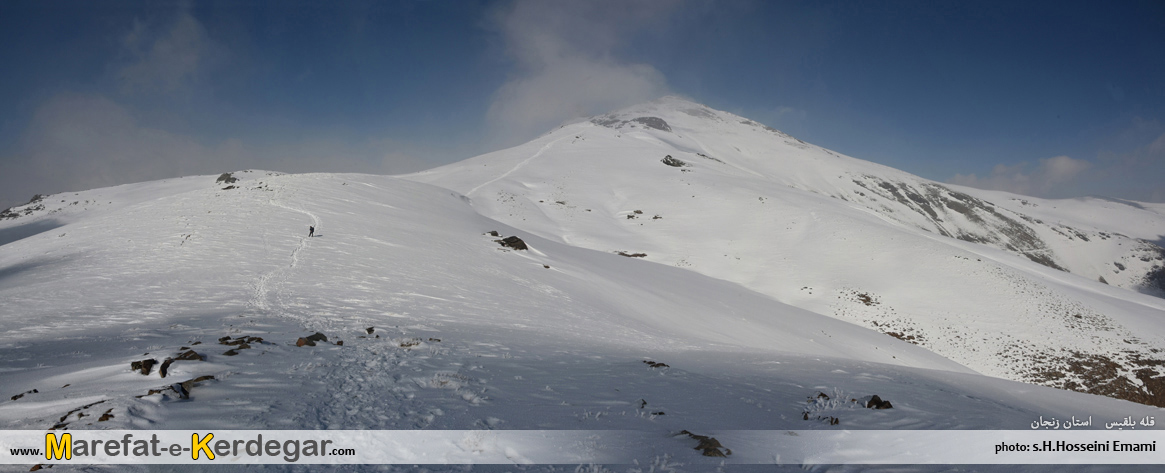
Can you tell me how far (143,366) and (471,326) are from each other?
6.95m

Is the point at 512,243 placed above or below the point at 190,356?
above

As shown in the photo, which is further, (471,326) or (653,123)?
(653,123)

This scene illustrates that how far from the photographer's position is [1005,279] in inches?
1235

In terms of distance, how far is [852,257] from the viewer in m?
36.4

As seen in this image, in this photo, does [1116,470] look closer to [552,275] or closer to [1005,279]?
[552,275]

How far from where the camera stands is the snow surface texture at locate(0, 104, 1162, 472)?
5.90 m

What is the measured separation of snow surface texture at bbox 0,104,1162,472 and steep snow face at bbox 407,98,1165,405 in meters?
0.30

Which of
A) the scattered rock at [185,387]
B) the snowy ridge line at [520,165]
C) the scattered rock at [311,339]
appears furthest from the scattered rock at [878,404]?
→ the snowy ridge line at [520,165]

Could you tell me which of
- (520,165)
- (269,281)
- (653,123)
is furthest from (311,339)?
(653,123)

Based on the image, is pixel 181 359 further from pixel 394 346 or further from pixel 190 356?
pixel 394 346

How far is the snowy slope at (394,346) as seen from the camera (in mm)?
5707

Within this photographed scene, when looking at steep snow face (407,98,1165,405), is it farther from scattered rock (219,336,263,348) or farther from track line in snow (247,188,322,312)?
scattered rock (219,336,263,348)

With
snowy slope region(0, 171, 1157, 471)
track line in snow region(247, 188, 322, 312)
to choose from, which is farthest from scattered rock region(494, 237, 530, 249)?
track line in snow region(247, 188, 322, 312)

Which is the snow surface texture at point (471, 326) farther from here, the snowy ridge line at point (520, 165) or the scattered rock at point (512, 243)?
the snowy ridge line at point (520, 165)
